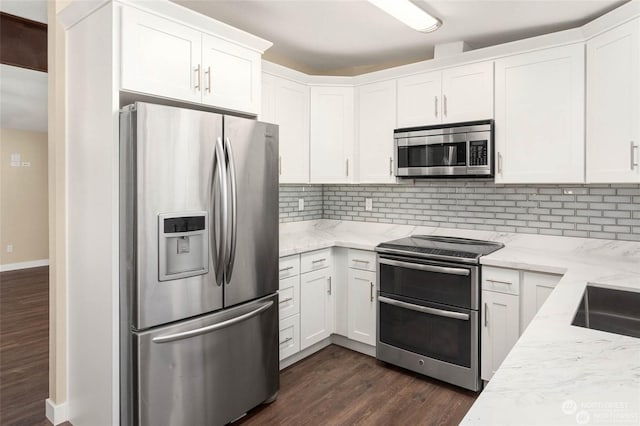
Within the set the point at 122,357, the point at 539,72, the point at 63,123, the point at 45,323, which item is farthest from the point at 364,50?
the point at 45,323

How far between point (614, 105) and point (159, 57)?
101 inches

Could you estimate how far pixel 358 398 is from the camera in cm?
264

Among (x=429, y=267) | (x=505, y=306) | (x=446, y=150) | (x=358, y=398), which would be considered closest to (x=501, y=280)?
(x=505, y=306)

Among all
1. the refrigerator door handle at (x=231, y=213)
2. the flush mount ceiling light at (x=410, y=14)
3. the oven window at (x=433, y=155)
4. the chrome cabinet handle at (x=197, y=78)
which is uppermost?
the flush mount ceiling light at (x=410, y=14)

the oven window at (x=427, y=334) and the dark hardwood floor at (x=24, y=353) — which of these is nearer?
the dark hardwood floor at (x=24, y=353)

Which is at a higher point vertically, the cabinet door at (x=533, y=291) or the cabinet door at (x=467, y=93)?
the cabinet door at (x=467, y=93)

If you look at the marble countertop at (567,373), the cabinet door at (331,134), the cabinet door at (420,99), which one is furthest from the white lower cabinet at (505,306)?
the cabinet door at (331,134)

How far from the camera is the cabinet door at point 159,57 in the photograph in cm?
195

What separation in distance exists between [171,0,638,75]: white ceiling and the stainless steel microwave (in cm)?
69

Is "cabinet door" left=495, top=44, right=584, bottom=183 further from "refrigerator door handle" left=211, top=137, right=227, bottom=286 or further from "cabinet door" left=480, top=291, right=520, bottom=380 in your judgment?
"refrigerator door handle" left=211, top=137, right=227, bottom=286

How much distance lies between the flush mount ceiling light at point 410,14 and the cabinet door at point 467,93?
0.44 meters

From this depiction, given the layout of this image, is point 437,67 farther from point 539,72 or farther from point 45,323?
point 45,323

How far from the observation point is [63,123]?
2307mm

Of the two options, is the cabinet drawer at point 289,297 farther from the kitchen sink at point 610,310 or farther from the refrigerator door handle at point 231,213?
the kitchen sink at point 610,310
